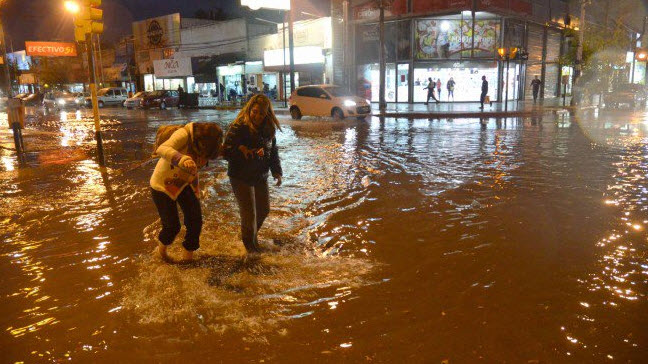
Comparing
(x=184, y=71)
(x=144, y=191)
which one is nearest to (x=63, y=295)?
(x=144, y=191)

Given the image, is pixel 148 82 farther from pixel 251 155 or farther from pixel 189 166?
pixel 189 166

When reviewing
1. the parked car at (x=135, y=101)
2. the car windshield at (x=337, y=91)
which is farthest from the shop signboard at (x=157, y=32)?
the car windshield at (x=337, y=91)

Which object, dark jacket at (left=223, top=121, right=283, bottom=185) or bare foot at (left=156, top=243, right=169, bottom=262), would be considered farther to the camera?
bare foot at (left=156, top=243, right=169, bottom=262)

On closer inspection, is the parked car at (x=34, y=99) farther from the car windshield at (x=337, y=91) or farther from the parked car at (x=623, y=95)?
the parked car at (x=623, y=95)

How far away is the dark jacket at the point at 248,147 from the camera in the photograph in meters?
4.57

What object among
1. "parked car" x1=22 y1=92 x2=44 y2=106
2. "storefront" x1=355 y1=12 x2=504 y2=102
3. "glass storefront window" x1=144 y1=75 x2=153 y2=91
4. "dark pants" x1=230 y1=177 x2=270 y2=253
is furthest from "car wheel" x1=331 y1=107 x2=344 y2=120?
"glass storefront window" x1=144 y1=75 x2=153 y2=91

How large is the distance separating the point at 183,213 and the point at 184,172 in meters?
0.46

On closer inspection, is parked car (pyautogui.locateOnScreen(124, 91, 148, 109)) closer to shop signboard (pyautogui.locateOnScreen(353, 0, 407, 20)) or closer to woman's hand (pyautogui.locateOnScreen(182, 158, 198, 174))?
shop signboard (pyautogui.locateOnScreen(353, 0, 407, 20))

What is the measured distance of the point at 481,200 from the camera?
7340 millimetres

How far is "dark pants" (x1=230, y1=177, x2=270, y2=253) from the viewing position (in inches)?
189

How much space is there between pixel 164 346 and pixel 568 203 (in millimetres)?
5954

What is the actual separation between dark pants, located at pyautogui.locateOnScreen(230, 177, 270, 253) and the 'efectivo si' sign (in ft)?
150

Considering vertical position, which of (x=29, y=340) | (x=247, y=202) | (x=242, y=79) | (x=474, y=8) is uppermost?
(x=474, y=8)

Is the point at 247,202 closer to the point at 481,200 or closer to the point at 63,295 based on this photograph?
the point at 63,295
